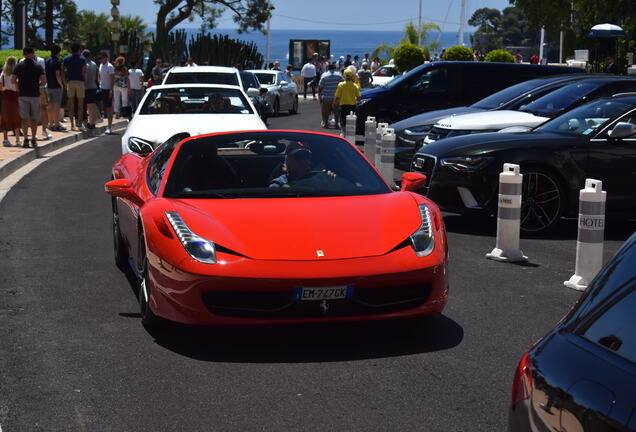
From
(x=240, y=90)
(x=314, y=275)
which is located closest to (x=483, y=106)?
(x=240, y=90)

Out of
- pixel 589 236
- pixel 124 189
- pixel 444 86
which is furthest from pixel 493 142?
pixel 444 86

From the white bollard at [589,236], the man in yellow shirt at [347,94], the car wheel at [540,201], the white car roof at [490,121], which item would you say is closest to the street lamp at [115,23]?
the man in yellow shirt at [347,94]

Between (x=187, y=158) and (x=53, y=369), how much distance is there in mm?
2118

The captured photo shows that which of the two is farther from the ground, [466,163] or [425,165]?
[466,163]

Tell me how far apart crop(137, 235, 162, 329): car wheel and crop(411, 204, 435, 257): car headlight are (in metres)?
1.60

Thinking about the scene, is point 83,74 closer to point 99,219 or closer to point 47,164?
point 47,164

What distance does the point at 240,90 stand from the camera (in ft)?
50.9

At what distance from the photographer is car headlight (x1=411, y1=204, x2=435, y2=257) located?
6.65 metres

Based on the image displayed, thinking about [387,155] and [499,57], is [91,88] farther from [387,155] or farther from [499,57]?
[499,57]

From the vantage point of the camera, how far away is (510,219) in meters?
9.83

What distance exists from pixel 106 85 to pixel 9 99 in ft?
22.8

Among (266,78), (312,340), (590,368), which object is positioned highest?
(590,368)

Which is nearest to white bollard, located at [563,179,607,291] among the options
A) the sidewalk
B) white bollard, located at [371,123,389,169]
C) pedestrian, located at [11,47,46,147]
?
white bollard, located at [371,123,389,169]

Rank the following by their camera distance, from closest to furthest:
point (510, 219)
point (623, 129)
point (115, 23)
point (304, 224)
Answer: point (304, 224), point (510, 219), point (623, 129), point (115, 23)
